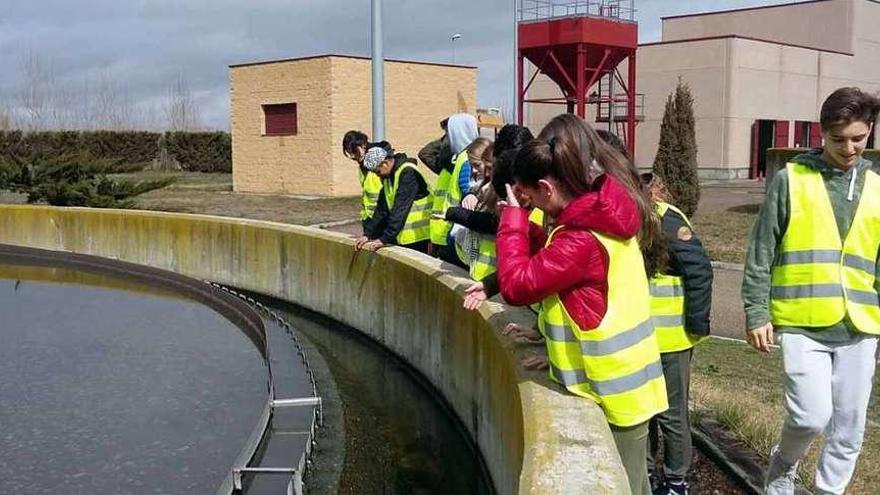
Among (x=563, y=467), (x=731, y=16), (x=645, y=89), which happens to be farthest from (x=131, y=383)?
(x=731, y=16)

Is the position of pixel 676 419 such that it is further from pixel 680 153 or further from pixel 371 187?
pixel 680 153

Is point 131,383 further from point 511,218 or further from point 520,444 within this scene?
point 511,218

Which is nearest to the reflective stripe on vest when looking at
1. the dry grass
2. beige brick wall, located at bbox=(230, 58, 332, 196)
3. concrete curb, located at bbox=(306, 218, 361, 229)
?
concrete curb, located at bbox=(306, 218, 361, 229)

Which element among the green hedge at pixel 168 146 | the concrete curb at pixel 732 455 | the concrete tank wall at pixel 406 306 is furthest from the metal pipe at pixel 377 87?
the green hedge at pixel 168 146

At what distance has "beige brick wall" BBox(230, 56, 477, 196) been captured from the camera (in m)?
27.1

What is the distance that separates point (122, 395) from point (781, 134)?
37.9 metres

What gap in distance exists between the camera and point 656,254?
4.00 m

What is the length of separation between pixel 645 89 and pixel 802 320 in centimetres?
3752

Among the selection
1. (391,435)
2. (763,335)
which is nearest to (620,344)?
(763,335)

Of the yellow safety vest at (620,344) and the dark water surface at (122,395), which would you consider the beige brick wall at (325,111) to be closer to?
the dark water surface at (122,395)

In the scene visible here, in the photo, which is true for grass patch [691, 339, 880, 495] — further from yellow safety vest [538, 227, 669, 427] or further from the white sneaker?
yellow safety vest [538, 227, 669, 427]

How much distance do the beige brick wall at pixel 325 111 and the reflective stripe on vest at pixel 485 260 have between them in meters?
21.5

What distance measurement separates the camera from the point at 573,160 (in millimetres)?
3303

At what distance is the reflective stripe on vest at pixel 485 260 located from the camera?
5680 millimetres
